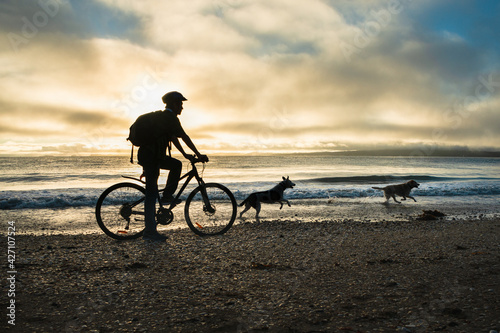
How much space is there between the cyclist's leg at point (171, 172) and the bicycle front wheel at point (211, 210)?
1.56 feet

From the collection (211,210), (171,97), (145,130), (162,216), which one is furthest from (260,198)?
(145,130)

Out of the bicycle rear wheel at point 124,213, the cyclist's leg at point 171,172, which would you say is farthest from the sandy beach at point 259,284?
→ the cyclist's leg at point 171,172

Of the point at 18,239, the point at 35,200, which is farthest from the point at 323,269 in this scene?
the point at 35,200

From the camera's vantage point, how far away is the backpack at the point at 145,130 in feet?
19.0

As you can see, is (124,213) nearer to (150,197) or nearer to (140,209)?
(140,209)

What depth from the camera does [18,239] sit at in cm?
648

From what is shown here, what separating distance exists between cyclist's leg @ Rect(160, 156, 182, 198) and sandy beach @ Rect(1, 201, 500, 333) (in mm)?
1000

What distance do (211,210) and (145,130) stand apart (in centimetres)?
216

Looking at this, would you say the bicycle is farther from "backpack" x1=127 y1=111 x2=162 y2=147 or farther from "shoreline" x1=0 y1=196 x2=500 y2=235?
"shoreline" x1=0 y1=196 x2=500 y2=235

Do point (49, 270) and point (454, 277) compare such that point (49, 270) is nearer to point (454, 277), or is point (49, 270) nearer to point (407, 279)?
point (407, 279)

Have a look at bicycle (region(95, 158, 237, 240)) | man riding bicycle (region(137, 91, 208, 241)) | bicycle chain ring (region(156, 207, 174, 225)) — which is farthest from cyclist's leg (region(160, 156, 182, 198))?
bicycle chain ring (region(156, 207, 174, 225))

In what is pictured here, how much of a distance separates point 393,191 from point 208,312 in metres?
13.0

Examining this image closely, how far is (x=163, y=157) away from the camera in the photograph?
19.9ft

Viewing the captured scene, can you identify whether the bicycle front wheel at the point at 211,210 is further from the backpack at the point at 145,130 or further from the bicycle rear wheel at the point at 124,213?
the backpack at the point at 145,130
